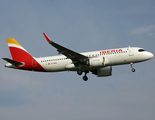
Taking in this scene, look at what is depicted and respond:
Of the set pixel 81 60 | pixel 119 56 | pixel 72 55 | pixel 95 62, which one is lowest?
pixel 95 62

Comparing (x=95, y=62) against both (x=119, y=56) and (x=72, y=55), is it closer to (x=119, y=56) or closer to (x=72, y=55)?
(x=72, y=55)

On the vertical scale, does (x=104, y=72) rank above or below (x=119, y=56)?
below

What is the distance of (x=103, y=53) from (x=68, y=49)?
586 centimetres

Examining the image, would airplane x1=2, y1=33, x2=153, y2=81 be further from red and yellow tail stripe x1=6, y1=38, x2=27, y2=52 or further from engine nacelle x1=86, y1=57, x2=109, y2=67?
red and yellow tail stripe x1=6, y1=38, x2=27, y2=52

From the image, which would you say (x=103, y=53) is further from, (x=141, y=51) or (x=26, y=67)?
(x=26, y=67)

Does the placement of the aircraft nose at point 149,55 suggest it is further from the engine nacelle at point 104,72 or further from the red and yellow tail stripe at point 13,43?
the red and yellow tail stripe at point 13,43

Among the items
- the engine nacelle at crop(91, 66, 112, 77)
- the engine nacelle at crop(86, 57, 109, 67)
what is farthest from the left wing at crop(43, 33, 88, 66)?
the engine nacelle at crop(91, 66, 112, 77)

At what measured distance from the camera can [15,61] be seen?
41.5 meters

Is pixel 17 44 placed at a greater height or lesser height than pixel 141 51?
greater

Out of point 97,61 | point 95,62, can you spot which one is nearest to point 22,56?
point 95,62

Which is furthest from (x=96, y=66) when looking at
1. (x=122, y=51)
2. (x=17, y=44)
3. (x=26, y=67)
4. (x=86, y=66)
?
(x=17, y=44)

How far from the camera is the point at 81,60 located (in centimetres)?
3875

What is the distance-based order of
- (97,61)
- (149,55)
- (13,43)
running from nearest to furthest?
(97,61) → (149,55) → (13,43)

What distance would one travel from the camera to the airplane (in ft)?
124
